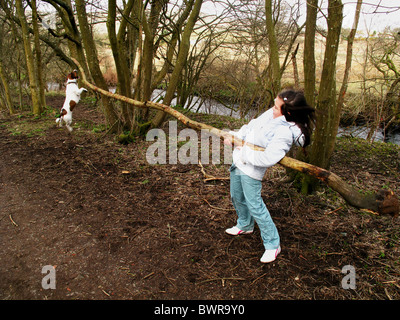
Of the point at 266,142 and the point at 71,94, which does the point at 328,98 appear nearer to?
the point at 266,142

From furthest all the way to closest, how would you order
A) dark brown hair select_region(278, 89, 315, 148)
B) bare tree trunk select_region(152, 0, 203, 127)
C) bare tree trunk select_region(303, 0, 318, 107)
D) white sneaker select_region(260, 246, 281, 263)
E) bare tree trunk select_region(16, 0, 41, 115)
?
1. bare tree trunk select_region(16, 0, 41, 115)
2. bare tree trunk select_region(152, 0, 203, 127)
3. bare tree trunk select_region(303, 0, 318, 107)
4. white sneaker select_region(260, 246, 281, 263)
5. dark brown hair select_region(278, 89, 315, 148)

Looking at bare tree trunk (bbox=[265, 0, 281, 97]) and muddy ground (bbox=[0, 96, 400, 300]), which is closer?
muddy ground (bbox=[0, 96, 400, 300])

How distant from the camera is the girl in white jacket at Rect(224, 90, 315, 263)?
2377 millimetres

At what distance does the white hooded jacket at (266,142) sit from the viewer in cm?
237

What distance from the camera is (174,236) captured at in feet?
10.6

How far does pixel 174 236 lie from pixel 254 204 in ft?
3.71

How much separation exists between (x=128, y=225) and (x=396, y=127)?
12.2 meters

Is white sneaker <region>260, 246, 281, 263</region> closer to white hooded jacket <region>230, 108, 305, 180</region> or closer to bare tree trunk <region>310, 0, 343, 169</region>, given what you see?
white hooded jacket <region>230, 108, 305, 180</region>

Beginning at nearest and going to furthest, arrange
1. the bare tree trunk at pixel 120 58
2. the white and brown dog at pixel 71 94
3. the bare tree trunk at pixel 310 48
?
1. the bare tree trunk at pixel 310 48
2. the white and brown dog at pixel 71 94
3. the bare tree trunk at pixel 120 58

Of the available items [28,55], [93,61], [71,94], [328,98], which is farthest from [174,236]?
[28,55]

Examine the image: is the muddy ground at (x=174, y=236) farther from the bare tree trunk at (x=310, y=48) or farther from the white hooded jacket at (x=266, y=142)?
the bare tree trunk at (x=310, y=48)

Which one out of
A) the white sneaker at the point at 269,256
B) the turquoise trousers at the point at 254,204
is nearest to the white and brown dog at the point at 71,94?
the turquoise trousers at the point at 254,204

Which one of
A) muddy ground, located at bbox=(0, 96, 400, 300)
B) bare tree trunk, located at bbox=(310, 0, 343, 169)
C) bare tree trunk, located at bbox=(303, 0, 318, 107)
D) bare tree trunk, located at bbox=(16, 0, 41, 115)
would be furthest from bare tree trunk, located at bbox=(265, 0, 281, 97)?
bare tree trunk, located at bbox=(16, 0, 41, 115)

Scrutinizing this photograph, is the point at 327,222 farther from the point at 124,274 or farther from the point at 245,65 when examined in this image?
the point at 245,65
